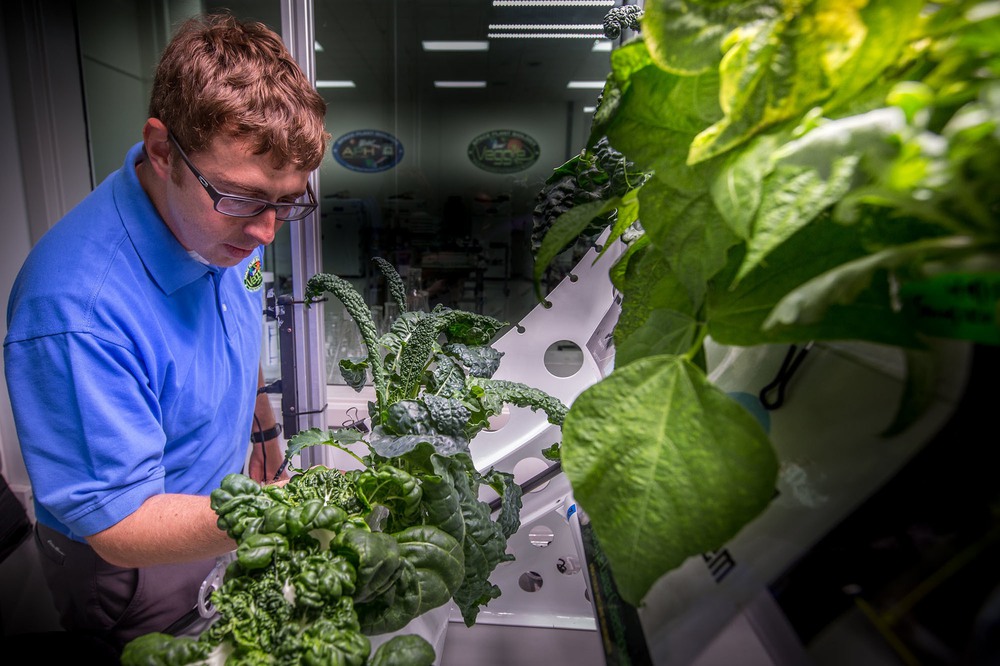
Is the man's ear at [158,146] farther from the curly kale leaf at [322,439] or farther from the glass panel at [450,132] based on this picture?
the glass panel at [450,132]

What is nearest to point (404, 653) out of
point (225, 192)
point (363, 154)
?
point (225, 192)

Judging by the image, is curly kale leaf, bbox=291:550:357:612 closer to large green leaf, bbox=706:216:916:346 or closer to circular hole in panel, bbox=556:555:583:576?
large green leaf, bbox=706:216:916:346

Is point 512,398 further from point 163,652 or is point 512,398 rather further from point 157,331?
point 157,331

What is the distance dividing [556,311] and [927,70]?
0.60 meters

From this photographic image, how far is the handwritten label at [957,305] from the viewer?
0.76 ft

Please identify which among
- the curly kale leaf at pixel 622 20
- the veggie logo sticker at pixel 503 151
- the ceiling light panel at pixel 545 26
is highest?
the ceiling light panel at pixel 545 26

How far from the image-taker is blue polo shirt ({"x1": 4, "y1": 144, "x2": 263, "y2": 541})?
2.61 feet

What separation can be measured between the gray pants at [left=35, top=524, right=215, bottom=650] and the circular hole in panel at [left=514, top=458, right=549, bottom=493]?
0.74 m

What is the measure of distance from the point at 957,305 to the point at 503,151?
2365mm

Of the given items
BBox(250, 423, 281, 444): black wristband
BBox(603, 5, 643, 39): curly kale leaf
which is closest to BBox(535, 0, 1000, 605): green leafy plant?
BBox(603, 5, 643, 39): curly kale leaf

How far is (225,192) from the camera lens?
0.91 m

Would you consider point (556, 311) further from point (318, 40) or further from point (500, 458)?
point (318, 40)

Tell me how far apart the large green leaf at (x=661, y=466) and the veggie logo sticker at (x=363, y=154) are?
2.22 m

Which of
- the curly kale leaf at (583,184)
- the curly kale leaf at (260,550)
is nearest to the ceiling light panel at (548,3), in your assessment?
the curly kale leaf at (583,184)
